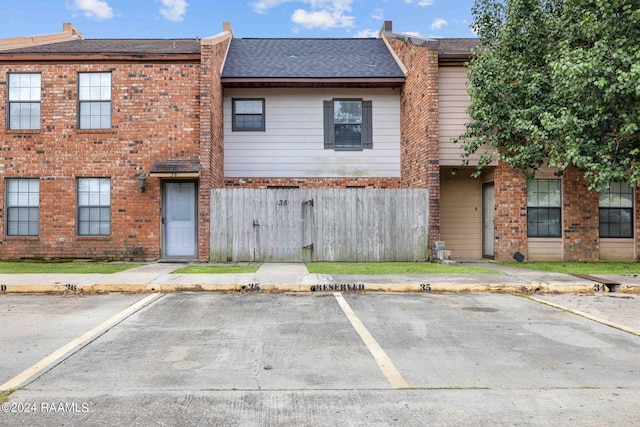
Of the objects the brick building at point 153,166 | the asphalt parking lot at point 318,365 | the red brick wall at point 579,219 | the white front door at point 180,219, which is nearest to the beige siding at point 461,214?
the brick building at point 153,166

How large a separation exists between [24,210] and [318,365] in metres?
13.2

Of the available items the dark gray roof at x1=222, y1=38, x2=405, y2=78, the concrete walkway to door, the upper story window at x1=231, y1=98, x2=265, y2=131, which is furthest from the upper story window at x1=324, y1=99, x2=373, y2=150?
the concrete walkway to door

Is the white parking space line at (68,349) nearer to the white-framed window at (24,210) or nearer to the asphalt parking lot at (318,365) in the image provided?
the asphalt parking lot at (318,365)

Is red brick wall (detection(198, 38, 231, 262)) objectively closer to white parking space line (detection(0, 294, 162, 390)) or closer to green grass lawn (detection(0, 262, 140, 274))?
green grass lawn (detection(0, 262, 140, 274))

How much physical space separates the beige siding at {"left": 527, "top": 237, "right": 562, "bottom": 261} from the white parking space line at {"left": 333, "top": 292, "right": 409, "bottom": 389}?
8.93m

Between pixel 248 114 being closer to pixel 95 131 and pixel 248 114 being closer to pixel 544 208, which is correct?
pixel 95 131

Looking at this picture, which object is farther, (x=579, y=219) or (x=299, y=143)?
(x=299, y=143)

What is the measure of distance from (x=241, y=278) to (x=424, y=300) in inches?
155

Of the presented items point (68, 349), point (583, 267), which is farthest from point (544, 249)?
point (68, 349)

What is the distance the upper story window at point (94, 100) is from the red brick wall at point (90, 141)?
7.6 inches

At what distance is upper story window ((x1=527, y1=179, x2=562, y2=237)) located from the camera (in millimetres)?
14281

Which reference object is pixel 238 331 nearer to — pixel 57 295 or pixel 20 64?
pixel 57 295

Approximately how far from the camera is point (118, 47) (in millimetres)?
15727

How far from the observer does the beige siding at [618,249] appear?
1438 cm
